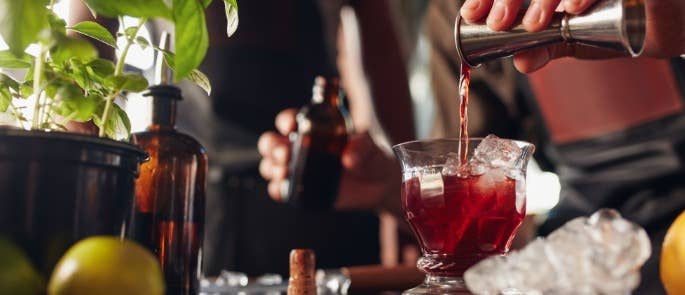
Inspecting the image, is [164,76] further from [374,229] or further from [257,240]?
[374,229]

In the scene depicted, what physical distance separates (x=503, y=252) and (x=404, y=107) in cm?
180

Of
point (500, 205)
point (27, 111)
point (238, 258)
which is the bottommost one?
point (238, 258)

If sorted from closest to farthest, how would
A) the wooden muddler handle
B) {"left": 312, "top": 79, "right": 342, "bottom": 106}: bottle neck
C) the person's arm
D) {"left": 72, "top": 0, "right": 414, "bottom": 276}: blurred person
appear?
the wooden muddler handle, {"left": 312, "top": 79, "right": 342, "bottom": 106}: bottle neck, {"left": 72, "top": 0, "right": 414, "bottom": 276}: blurred person, the person's arm

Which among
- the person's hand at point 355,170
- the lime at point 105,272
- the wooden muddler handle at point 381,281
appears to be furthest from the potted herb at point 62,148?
the person's hand at point 355,170

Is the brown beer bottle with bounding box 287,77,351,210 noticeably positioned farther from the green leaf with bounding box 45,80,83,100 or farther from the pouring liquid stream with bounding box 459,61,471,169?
the green leaf with bounding box 45,80,83,100

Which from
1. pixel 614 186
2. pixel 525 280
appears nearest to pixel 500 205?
pixel 525 280

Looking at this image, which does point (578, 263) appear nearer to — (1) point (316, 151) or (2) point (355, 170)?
(1) point (316, 151)

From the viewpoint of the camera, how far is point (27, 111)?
34.7 inches

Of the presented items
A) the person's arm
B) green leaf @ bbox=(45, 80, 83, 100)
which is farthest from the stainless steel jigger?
the person's arm

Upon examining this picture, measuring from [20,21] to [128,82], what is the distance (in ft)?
0.44

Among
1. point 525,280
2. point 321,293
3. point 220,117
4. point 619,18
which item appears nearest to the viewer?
point 525,280

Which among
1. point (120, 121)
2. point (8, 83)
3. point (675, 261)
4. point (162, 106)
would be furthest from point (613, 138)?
point (8, 83)

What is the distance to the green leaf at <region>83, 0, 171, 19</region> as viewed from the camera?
2.20 ft

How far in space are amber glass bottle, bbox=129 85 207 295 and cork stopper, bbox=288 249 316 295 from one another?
123 millimetres
